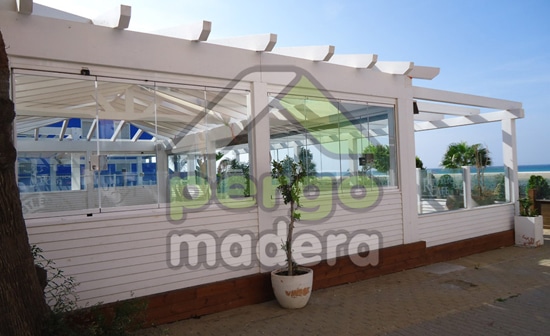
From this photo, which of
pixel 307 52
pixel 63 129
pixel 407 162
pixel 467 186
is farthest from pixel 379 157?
pixel 63 129

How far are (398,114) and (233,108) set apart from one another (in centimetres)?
333

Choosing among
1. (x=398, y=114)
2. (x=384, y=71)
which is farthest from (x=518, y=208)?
(x=384, y=71)

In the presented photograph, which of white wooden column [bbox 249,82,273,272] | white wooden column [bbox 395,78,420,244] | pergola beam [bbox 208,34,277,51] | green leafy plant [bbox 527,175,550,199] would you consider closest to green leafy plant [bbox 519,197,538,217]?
green leafy plant [bbox 527,175,550,199]

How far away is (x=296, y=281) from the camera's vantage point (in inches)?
209

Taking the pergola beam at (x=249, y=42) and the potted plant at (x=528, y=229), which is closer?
the pergola beam at (x=249, y=42)

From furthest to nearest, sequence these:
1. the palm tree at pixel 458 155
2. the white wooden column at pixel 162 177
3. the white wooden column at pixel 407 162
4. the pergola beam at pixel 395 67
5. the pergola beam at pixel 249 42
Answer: the palm tree at pixel 458 155 < the white wooden column at pixel 407 162 < the pergola beam at pixel 395 67 < the pergola beam at pixel 249 42 < the white wooden column at pixel 162 177

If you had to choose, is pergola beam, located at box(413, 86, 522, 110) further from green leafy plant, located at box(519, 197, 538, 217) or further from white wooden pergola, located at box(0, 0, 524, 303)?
green leafy plant, located at box(519, 197, 538, 217)

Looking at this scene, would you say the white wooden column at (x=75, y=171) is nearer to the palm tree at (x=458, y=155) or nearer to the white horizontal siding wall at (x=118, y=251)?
the white horizontal siding wall at (x=118, y=251)

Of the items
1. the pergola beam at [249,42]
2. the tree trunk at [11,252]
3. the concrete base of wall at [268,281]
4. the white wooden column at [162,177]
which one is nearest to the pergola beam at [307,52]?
the pergola beam at [249,42]

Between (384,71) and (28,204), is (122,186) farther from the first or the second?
(384,71)

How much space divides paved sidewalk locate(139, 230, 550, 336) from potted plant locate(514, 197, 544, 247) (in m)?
Answer: 2.43

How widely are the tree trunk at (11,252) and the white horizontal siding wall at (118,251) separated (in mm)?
1297

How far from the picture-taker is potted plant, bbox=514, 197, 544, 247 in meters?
9.35

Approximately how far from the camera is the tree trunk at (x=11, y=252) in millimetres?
2945
